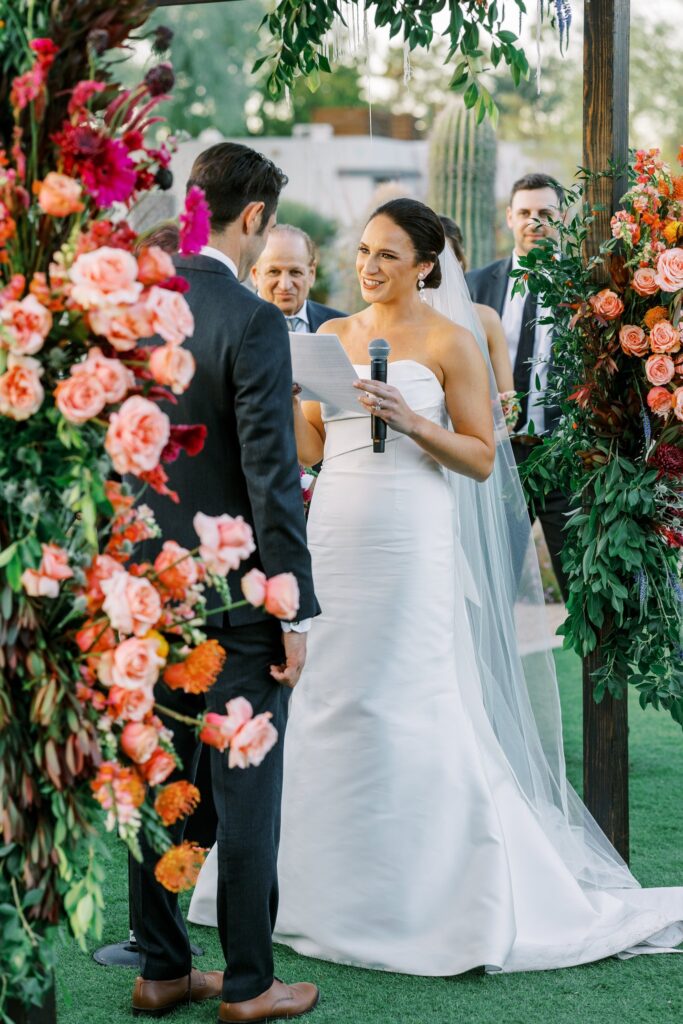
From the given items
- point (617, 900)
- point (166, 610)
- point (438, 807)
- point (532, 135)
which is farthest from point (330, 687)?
point (532, 135)

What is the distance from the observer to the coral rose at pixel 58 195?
6.04 feet

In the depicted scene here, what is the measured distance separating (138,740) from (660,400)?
2329 millimetres

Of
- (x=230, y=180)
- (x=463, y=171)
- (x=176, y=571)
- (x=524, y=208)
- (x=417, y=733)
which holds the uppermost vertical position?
(x=463, y=171)

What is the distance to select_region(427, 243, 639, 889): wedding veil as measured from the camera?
398cm

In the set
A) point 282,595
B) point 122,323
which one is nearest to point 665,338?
point 282,595

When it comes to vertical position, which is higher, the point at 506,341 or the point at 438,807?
the point at 506,341

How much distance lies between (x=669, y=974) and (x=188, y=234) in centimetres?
241

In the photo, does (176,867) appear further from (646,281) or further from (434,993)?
(646,281)

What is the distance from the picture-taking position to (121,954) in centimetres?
353

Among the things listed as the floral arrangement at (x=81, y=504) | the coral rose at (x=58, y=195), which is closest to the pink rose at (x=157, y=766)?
the floral arrangement at (x=81, y=504)

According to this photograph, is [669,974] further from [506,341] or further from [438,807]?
[506,341]

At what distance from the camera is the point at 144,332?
188cm

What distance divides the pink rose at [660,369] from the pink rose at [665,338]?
0.03 meters

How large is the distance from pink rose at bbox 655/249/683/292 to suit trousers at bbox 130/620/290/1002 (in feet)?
5.41
